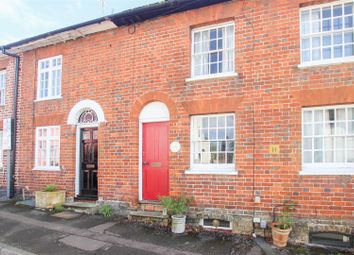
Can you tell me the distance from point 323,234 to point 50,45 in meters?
10.7

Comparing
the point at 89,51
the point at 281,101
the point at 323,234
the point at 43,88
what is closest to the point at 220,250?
the point at 323,234

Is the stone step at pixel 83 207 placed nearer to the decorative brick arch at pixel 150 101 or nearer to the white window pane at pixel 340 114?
the decorative brick arch at pixel 150 101

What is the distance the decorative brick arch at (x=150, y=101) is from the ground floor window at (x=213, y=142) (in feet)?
2.15

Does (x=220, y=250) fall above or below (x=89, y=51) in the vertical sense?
below

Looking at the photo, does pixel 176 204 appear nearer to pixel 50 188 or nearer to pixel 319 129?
pixel 319 129

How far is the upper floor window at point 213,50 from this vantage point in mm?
7965

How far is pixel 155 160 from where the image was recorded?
8.73 metres

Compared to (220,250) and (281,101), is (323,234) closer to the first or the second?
(220,250)

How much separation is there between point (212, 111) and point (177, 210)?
2.77m

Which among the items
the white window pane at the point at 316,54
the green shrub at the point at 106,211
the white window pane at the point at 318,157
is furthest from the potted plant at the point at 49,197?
the white window pane at the point at 316,54

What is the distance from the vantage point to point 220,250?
625 centimetres

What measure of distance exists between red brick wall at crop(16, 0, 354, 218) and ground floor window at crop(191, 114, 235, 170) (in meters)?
0.26

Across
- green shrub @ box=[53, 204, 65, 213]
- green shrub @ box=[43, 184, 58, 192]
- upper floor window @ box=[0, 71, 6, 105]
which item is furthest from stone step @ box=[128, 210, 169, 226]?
upper floor window @ box=[0, 71, 6, 105]

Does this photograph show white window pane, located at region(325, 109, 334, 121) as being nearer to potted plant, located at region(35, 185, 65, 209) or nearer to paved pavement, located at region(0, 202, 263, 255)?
paved pavement, located at region(0, 202, 263, 255)
